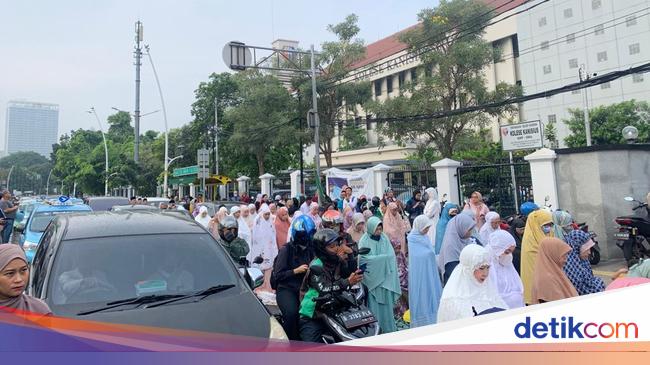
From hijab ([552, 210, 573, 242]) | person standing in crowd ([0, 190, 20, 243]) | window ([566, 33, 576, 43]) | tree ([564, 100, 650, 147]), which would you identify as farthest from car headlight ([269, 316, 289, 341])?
window ([566, 33, 576, 43])

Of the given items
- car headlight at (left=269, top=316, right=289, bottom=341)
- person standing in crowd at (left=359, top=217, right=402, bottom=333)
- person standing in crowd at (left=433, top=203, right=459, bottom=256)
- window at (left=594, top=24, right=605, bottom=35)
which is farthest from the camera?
window at (left=594, top=24, right=605, bottom=35)

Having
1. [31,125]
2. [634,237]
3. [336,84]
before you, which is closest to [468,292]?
[634,237]

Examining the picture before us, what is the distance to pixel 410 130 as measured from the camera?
21.0 m

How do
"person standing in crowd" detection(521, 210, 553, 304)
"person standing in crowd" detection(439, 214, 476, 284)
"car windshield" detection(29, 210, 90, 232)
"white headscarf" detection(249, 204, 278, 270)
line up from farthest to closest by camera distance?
1. "car windshield" detection(29, 210, 90, 232)
2. "white headscarf" detection(249, 204, 278, 270)
3. "person standing in crowd" detection(439, 214, 476, 284)
4. "person standing in crowd" detection(521, 210, 553, 304)

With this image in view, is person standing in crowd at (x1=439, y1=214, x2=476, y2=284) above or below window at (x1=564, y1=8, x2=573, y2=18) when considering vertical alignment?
below

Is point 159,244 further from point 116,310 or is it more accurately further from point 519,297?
point 519,297

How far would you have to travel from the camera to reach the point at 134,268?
10.6 feet

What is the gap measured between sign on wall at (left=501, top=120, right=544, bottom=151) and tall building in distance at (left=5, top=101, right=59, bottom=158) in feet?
211

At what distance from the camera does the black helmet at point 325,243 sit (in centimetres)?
387

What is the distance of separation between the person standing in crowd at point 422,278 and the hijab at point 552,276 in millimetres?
1301

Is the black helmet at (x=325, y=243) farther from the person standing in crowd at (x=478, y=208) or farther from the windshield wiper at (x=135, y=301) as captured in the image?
the person standing in crowd at (x=478, y=208)

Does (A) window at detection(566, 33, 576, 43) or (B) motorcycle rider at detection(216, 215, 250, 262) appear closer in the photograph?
(B) motorcycle rider at detection(216, 215, 250, 262)

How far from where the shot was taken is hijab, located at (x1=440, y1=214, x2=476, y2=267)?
5617 mm

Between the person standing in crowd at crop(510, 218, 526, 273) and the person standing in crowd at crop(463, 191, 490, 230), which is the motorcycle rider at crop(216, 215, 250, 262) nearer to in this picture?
the person standing in crowd at crop(510, 218, 526, 273)
